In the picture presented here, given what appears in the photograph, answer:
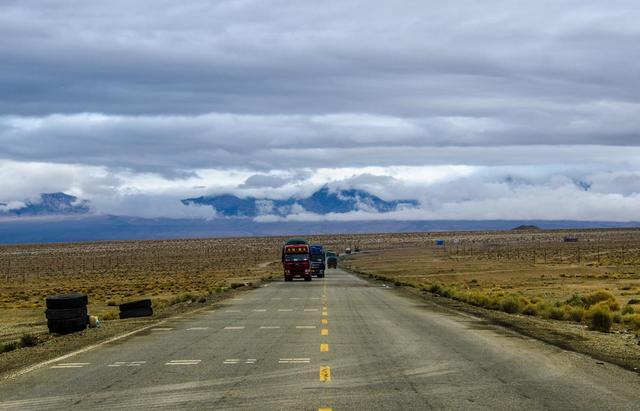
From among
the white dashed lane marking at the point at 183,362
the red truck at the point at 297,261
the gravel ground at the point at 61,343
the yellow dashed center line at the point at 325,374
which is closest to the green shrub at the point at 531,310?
the gravel ground at the point at 61,343

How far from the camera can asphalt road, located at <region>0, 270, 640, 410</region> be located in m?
11.8

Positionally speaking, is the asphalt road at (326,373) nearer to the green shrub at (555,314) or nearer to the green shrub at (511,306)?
the green shrub at (555,314)

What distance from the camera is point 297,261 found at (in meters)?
67.8

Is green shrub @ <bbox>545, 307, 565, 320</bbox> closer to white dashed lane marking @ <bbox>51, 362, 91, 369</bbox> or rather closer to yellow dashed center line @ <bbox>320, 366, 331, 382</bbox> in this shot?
yellow dashed center line @ <bbox>320, 366, 331, 382</bbox>

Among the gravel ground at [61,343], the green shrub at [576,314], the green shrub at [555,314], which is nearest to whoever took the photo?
the gravel ground at [61,343]

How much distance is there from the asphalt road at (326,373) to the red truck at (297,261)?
43.8 metres

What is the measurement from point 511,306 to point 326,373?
2047 centimetres

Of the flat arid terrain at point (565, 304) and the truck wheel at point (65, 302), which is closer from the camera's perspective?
the flat arid terrain at point (565, 304)

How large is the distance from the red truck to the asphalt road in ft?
144

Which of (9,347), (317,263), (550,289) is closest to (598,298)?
(550,289)

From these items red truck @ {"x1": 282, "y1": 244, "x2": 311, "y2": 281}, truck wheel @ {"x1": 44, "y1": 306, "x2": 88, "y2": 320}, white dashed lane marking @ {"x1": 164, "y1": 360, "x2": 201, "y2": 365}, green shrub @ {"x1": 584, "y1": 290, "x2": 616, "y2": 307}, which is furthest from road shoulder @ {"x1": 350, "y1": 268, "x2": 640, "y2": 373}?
red truck @ {"x1": 282, "y1": 244, "x2": 311, "y2": 281}

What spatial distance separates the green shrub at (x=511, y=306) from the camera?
1298 inches

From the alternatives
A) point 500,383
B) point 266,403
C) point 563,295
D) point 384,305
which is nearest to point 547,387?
point 500,383

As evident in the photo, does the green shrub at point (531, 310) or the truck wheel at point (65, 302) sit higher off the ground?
the truck wheel at point (65, 302)
